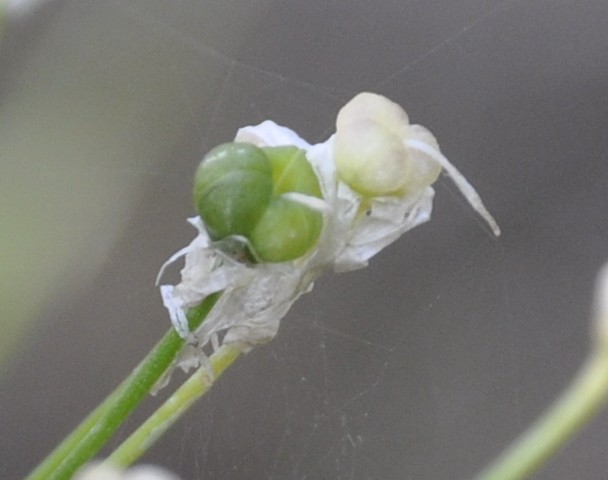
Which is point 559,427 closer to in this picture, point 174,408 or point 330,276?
point 174,408

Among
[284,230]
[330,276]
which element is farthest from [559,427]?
[330,276]

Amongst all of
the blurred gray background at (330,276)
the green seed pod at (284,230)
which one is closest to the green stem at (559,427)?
the green seed pod at (284,230)

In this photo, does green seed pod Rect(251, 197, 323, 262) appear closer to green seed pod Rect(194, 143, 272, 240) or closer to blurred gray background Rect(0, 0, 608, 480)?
green seed pod Rect(194, 143, 272, 240)

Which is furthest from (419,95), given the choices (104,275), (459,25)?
(104,275)

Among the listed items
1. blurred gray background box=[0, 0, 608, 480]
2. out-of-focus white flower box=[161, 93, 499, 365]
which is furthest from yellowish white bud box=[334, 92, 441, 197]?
blurred gray background box=[0, 0, 608, 480]

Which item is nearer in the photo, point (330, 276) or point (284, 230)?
point (284, 230)
